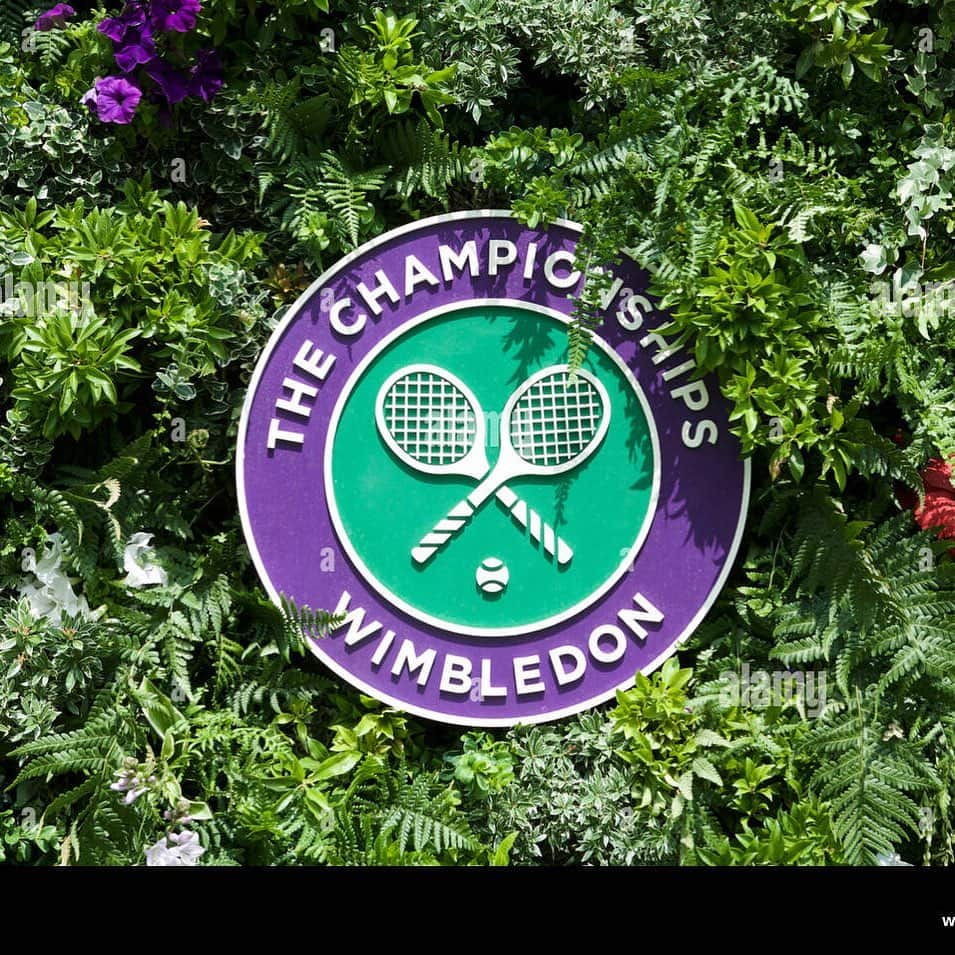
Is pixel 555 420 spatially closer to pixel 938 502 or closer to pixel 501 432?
pixel 501 432

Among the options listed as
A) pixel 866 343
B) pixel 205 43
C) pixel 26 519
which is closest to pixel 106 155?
pixel 205 43

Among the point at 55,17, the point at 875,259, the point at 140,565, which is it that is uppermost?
the point at 55,17

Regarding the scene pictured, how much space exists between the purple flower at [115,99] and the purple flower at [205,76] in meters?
0.17

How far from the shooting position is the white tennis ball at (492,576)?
361cm

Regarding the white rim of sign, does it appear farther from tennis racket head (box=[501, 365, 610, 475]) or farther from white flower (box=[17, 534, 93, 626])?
white flower (box=[17, 534, 93, 626])

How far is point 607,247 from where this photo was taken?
3576mm

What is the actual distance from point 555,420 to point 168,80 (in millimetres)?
1554

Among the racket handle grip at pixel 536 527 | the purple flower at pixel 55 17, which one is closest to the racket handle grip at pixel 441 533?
the racket handle grip at pixel 536 527

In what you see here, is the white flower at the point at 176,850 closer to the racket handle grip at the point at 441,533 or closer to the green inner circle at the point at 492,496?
the green inner circle at the point at 492,496

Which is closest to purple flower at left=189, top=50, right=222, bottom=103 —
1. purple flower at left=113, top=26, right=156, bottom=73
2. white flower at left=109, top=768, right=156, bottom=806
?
purple flower at left=113, top=26, right=156, bottom=73

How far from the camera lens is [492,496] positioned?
143 inches

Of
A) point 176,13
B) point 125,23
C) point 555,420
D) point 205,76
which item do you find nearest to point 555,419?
point 555,420

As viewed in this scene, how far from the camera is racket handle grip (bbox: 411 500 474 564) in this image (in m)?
3.61

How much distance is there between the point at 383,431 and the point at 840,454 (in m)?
1.32
